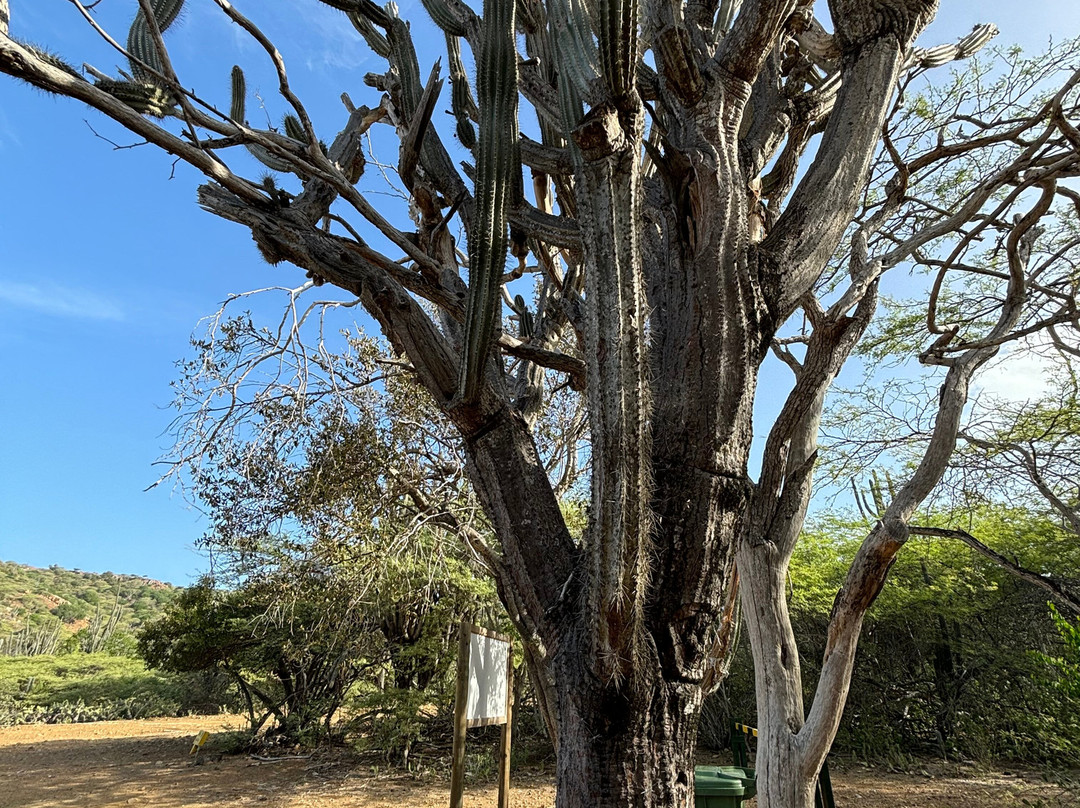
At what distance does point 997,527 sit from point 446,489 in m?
7.55

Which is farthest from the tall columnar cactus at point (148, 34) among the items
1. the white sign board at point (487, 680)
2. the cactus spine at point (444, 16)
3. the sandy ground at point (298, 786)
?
the sandy ground at point (298, 786)

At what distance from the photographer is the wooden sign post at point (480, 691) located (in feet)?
10.9

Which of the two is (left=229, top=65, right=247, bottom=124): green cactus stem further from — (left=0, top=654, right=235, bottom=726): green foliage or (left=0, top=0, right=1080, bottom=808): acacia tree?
(left=0, top=654, right=235, bottom=726): green foliage

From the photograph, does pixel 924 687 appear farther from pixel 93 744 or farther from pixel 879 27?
pixel 93 744

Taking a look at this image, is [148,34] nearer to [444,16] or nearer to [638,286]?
[444,16]

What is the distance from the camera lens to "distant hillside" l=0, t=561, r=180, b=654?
940 inches

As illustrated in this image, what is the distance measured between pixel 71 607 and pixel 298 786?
3870cm

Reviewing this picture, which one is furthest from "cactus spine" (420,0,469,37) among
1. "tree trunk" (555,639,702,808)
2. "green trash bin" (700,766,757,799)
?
"green trash bin" (700,766,757,799)

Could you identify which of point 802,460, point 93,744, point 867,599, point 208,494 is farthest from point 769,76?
point 93,744

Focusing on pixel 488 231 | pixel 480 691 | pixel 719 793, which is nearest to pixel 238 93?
pixel 488 231

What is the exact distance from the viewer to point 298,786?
766 cm

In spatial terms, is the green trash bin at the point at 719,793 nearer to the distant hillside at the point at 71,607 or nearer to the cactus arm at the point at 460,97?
the cactus arm at the point at 460,97

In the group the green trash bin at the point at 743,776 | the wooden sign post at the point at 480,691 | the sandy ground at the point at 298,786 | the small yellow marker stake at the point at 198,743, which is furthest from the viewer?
the small yellow marker stake at the point at 198,743

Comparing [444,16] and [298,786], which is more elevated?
[444,16]
